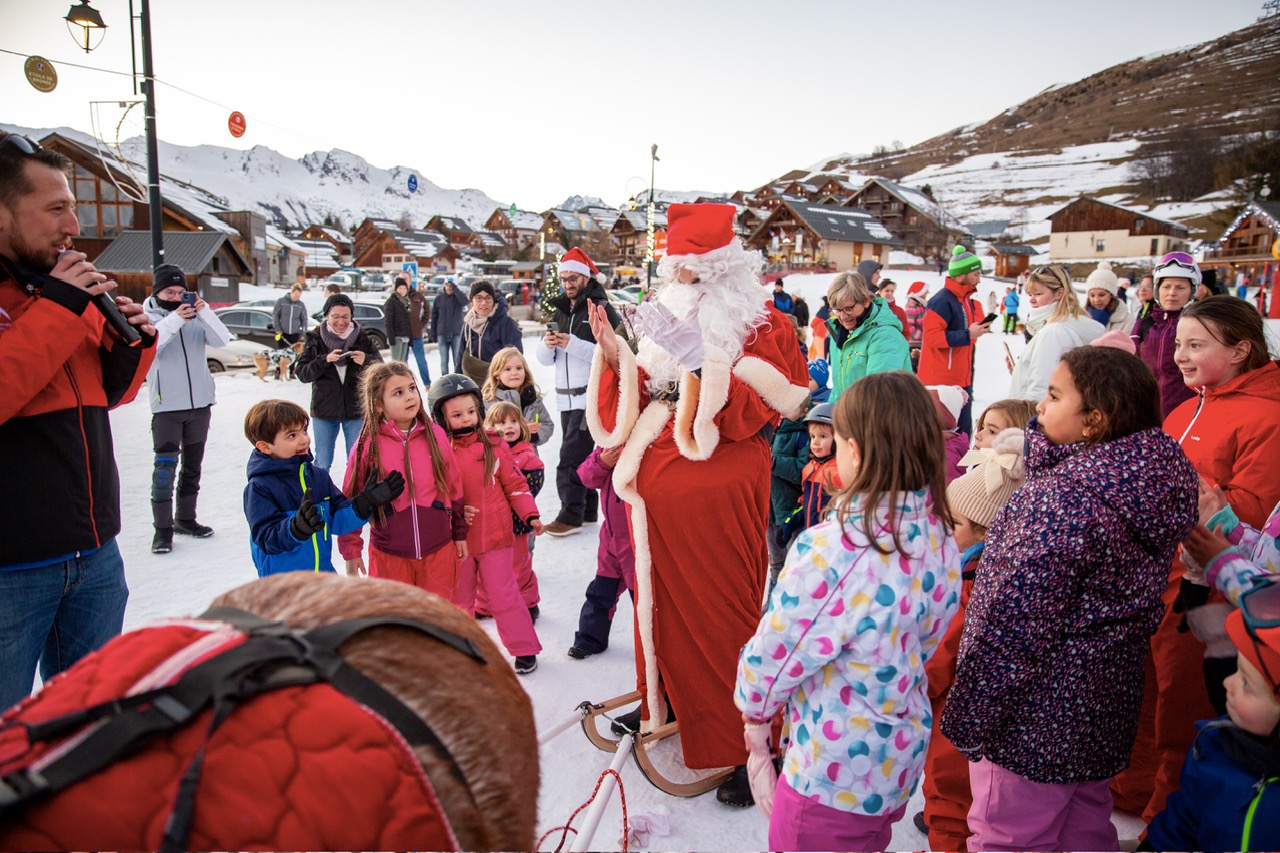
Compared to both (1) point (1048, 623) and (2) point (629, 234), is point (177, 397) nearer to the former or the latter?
(1) point (1048, 623)

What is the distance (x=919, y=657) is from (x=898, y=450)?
536 mm

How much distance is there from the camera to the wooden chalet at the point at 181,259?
955 inches

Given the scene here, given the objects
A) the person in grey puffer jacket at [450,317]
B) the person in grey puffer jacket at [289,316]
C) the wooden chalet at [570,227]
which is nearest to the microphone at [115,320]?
the person in grey puffer jacket at [450,317]

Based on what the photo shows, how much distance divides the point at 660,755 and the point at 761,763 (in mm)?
1134

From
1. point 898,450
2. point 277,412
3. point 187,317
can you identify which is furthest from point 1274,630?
point 187,317

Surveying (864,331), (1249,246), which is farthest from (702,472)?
(1249,246)

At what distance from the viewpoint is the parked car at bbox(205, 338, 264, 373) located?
1223cm

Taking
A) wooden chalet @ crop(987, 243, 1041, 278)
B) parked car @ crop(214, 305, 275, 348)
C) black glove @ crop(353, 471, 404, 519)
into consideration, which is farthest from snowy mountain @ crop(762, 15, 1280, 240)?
black glove @ crop(353, 471, 404, 519)

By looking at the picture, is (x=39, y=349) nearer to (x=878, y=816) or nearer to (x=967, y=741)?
(x=878, y=816)

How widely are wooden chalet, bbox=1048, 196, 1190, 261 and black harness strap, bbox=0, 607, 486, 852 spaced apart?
195 ft

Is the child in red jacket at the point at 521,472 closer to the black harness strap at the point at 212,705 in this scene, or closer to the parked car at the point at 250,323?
the black harness strap at the point at 212,705

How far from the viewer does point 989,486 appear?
235cm

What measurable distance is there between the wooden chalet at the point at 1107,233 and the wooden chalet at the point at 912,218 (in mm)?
9632

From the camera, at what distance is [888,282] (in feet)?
36.2
